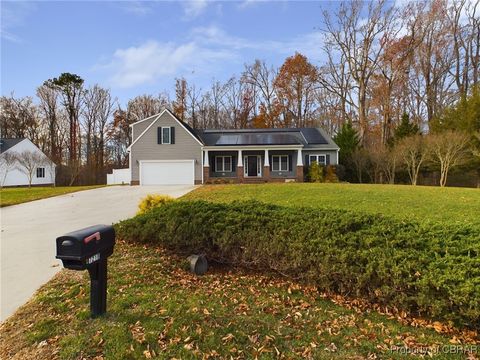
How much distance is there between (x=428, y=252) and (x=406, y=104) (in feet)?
110

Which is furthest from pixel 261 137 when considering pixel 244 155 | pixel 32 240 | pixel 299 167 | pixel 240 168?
A: pixel 32 240

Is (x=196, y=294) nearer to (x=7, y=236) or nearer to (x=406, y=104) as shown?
(x=7, y=236)

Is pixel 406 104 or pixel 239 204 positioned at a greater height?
pixel 406 104

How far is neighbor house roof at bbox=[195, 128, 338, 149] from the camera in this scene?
24.0 meters

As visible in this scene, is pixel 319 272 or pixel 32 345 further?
pixel 319 272

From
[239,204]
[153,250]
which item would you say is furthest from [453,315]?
[153,250]

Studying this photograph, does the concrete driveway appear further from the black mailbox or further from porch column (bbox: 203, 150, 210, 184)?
porch column (bbox: 203, 150, 210, 184)

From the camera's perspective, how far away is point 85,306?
3139 mm

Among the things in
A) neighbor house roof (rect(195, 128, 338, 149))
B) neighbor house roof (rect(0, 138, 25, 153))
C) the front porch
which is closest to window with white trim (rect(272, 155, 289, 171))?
the front porch

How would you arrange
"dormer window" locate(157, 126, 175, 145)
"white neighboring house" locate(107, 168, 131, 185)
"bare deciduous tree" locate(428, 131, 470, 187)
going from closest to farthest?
"bare deciduous tree" locate(428, 131, 470, 187) < "dormer window" locate(157, 126, 175, 145) < "white neighboring house" locate(107, 168, 131, 185)

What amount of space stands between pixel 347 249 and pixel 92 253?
2.66 m

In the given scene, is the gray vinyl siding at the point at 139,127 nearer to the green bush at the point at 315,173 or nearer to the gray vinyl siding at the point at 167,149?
the gray vinyl siding at the point at 167,149

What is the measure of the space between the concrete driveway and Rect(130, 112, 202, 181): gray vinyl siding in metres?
11.9

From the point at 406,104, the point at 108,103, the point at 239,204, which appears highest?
the point at 108,103
